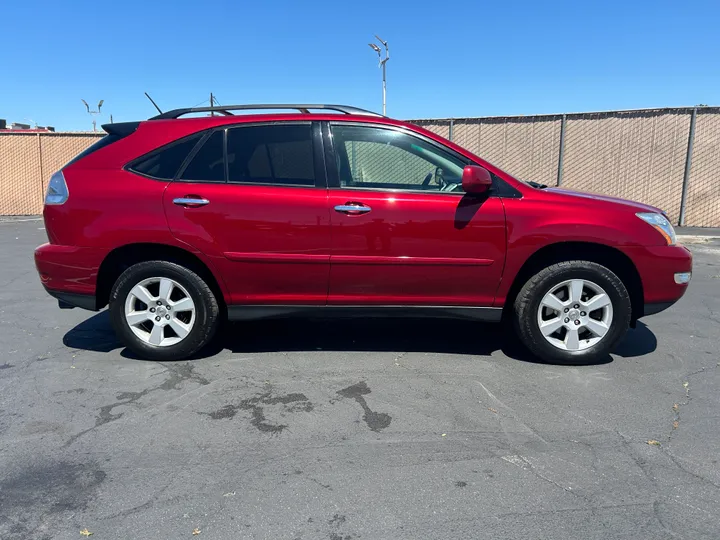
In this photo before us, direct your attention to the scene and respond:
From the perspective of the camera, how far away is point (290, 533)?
2.30m

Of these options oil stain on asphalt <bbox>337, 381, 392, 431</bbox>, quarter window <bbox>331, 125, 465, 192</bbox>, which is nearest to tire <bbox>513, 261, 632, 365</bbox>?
quarter window <bbox>331, 125, 465, 192</bbox>

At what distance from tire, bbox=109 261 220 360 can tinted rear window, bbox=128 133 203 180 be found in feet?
2.20

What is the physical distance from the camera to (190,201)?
4047 millimetres

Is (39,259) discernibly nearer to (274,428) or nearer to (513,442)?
(274,428)

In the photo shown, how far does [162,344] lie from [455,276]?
2290 mm

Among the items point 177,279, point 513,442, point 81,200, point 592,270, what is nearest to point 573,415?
point 513,442

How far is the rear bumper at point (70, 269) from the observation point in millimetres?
4141

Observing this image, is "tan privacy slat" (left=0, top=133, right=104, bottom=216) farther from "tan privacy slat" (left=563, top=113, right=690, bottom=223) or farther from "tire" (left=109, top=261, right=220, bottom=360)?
"tire" (left=109, top=261, right=220, bottom=360)

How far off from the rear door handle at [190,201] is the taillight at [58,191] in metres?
0.85

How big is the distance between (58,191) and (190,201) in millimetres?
1031

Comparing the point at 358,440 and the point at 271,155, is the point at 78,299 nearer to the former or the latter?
the point at 271,155

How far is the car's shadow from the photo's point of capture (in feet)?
15.1

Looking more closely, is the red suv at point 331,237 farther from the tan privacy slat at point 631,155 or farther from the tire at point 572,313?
the tan privacy slat at point 631,155

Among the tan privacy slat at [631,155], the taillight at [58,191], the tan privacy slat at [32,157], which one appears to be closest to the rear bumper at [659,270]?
the taillight at [58,191]
